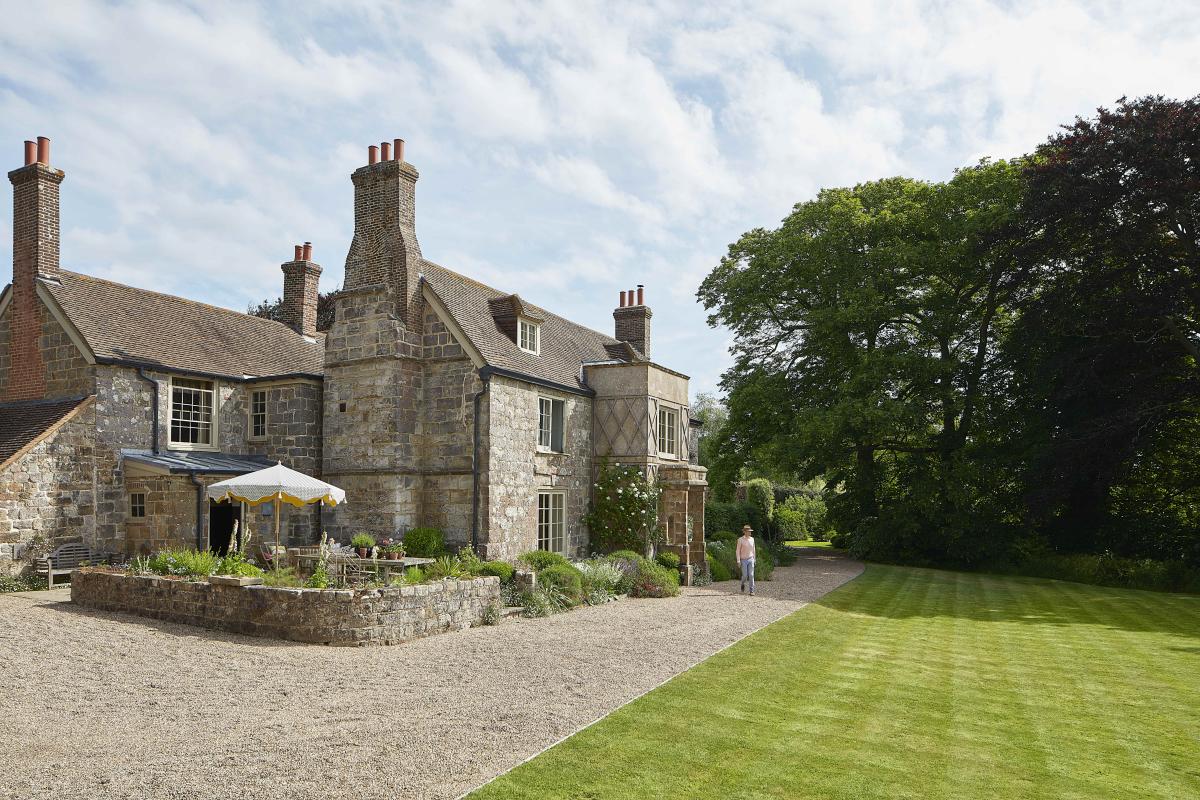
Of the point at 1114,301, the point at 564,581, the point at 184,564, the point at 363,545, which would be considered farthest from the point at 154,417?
the point at 1114,301

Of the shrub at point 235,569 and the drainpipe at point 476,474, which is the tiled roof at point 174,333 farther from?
the shrub at point 235,569

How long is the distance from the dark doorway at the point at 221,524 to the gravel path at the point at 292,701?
20.2 ft

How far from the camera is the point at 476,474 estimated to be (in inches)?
755

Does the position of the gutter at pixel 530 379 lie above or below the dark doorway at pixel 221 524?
above

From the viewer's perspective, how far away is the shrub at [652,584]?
18.6 m

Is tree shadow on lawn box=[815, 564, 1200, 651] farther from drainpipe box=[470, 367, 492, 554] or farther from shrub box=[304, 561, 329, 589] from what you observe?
shrub box=[304, 561, 329, 589]

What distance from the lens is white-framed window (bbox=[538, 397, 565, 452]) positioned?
21516mm

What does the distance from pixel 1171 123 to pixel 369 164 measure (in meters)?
22.3

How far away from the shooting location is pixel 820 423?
2703 centimetres

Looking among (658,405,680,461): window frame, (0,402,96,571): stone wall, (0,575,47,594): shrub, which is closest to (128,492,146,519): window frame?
(0,402,96,571): stone wall

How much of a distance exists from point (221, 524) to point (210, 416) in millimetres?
3012

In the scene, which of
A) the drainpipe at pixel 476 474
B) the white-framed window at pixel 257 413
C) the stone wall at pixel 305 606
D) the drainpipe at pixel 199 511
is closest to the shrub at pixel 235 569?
the stone wall at pixel 305 606

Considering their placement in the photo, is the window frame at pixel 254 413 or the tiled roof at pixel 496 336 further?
the window frame at pixel 254 413

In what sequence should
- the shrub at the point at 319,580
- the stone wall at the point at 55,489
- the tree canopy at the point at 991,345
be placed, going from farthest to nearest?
the tree canopy at the point at 991,345 < the stone wall at the point at 55,489 < the shrub at the point at 319,580
